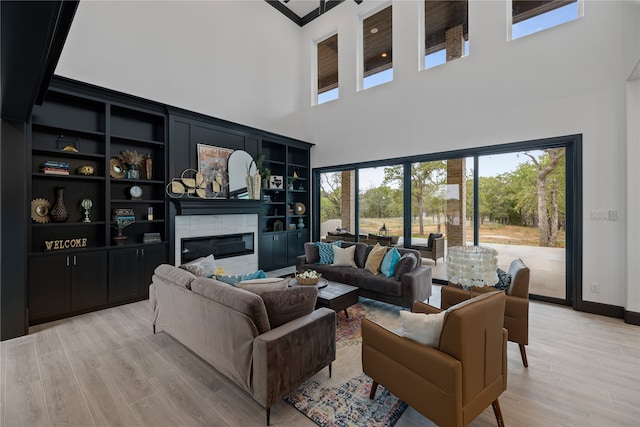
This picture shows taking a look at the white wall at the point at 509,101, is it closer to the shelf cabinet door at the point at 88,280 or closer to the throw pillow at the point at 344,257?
the throw pillow at the point at 344,257

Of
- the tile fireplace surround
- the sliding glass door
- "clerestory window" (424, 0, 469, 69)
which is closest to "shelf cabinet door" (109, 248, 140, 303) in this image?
the tile fireplace surround

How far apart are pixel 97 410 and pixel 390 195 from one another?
215 inches

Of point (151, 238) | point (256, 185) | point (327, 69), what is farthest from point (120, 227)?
point (327, 69)

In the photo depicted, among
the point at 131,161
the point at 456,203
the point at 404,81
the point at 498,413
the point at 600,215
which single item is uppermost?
the point at 404,81

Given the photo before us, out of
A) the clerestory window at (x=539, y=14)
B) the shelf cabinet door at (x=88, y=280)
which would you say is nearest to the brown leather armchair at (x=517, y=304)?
the clerestory window at (x=539, y=14)

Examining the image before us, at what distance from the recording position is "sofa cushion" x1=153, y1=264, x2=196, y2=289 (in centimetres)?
249

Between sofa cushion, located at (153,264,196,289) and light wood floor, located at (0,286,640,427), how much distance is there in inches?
29.4

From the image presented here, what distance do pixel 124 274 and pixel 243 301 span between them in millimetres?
3201

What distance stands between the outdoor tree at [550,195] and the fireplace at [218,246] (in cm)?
527

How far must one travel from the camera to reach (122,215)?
4.18m

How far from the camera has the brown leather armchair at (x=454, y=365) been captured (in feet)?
4.75

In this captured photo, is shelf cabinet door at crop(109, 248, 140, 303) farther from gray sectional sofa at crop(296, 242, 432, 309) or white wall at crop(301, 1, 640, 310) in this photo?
white wall at crop(301, 1, 640, 310)

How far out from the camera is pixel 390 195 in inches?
236

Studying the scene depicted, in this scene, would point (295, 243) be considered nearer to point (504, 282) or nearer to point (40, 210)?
point (40, 210)
